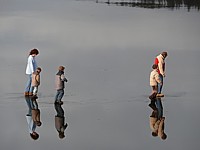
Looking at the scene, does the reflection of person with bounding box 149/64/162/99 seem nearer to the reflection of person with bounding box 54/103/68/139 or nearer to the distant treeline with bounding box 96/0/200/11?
the reflection of person with bounding box 54/103/68/139

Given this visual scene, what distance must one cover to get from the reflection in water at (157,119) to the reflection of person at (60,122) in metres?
2.36

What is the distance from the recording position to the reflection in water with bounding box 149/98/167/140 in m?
18.3

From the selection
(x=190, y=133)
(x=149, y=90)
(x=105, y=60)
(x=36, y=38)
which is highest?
(x=36, y=38)

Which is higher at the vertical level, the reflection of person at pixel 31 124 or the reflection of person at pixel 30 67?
the reflection of person at pixel 30 67

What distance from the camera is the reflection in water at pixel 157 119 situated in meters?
18.3

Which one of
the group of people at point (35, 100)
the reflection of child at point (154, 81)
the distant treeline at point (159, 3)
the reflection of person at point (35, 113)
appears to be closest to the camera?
the group of people at point (35, 100)

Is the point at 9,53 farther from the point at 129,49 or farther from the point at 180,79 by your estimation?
the point at 180,79

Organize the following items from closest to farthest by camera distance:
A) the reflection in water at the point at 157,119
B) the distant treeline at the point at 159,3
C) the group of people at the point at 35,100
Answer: the reflection in water at the point at 157,119
the group of people at the point at 35,100
the distant treeline at the point at 159,3

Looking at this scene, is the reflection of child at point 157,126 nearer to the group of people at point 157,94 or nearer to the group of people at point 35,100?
the group of people at point 157,94

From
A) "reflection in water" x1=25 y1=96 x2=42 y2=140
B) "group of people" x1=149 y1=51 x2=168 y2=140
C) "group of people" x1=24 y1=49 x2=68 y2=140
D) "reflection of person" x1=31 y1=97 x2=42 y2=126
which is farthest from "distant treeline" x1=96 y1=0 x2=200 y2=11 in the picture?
"reflection of person" x1=31 y1=97 x2=42 y2=126

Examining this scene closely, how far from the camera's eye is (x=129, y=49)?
3225cm

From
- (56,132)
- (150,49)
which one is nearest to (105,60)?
(150,49)

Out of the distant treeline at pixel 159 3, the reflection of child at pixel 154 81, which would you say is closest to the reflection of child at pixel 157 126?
the reflection of child at pixel 154 81

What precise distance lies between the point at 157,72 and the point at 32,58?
13.2 ft
